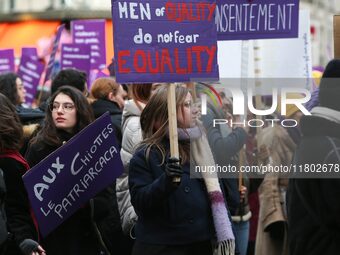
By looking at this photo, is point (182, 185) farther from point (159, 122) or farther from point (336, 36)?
point (336, 36)

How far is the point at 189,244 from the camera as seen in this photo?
5.61 meters

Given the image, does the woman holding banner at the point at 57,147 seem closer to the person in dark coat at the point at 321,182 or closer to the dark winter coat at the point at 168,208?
the dark winter coat at the point at 168,208

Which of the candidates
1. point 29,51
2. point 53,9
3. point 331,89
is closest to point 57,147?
point 331,89

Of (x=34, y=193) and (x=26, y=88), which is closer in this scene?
(x=34, y=193)

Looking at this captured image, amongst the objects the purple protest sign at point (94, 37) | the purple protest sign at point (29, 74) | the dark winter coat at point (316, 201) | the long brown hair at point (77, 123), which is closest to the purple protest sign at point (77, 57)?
the purple protest sign at point (29, 74)

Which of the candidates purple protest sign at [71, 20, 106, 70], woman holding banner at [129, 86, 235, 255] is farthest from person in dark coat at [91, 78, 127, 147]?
purple protest sign at [71, 20, 106, 70]

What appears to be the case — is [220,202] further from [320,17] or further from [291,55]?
[320,17]

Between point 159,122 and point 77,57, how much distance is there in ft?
21.8

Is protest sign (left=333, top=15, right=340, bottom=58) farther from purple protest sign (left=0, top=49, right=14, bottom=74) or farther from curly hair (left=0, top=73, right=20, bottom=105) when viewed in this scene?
purple protest sign (left=0, top=49, right=14, bottom=74)

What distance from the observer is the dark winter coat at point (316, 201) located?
450 centimetres

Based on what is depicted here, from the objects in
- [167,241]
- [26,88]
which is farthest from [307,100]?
[26,88]

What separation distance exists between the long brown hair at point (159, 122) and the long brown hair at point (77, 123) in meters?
0.89

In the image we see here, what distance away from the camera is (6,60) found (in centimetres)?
1329

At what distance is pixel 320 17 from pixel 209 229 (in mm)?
42381
